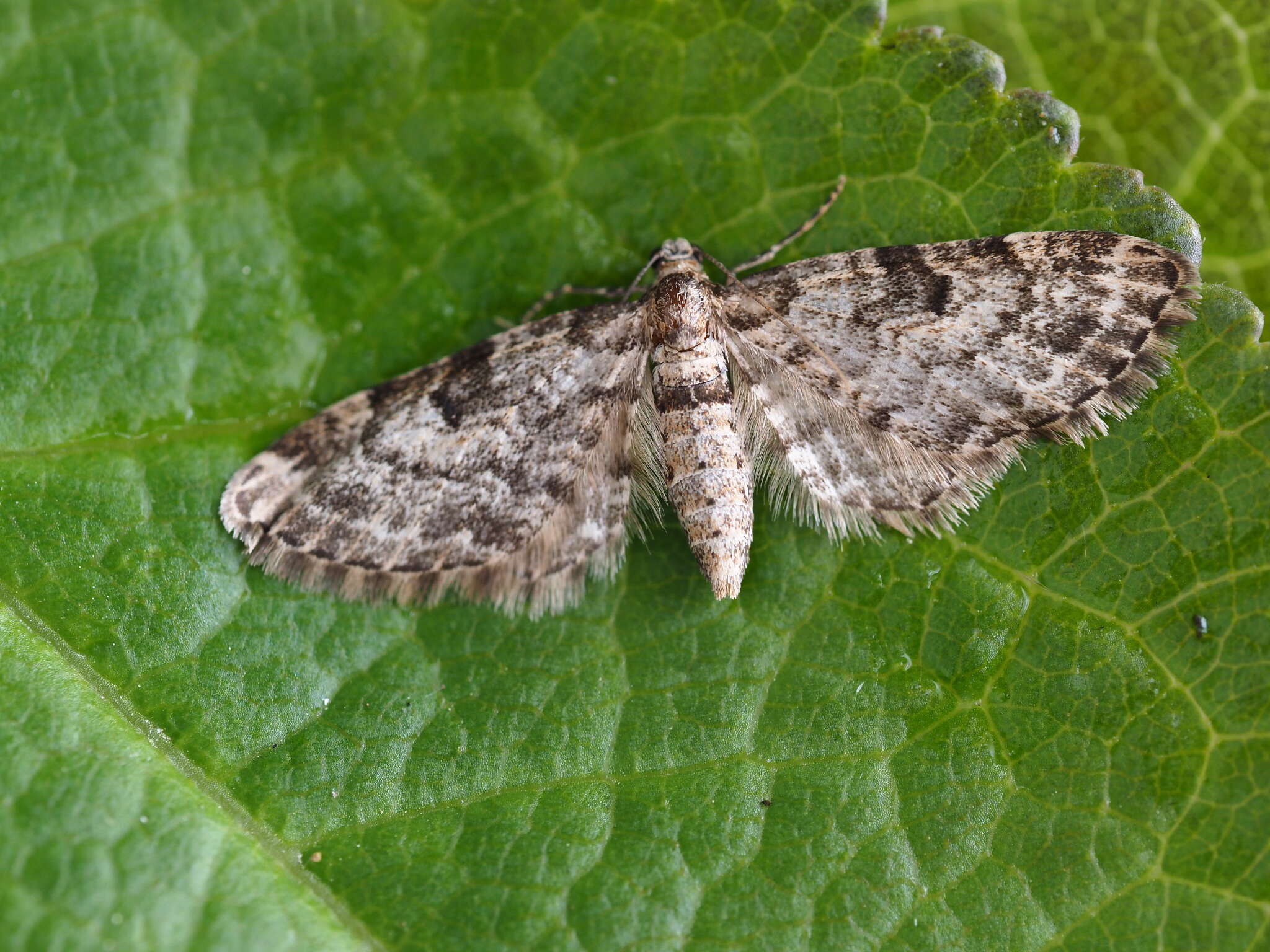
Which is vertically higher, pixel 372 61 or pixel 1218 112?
pixel 1218 112

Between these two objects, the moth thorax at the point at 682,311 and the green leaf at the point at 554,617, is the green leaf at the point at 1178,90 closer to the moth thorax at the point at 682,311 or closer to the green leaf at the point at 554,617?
the green leaf at the point at 554,617

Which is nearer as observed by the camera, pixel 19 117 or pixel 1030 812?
pixel 1030 812

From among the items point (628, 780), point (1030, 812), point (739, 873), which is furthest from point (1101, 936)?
point (628, 780)

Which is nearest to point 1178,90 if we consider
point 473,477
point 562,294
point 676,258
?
point 676,258

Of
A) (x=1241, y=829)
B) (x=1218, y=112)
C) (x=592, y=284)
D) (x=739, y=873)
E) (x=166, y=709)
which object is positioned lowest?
(x=166, y=709)

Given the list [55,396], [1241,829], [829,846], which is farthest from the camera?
[55,396]

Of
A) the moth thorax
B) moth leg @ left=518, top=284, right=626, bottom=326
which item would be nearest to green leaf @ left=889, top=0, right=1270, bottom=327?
the moth thorax

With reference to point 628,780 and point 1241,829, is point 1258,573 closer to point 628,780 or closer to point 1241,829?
point 1241,829
